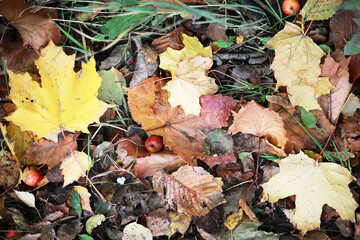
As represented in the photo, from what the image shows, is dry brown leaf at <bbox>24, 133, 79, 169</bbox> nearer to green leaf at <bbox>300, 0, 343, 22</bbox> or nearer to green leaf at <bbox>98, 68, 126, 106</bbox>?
green leaf at <bbox>98, 68, 126, 106</bbox>

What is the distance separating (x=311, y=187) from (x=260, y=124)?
0.49 meters

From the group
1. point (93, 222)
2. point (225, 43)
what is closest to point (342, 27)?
point (225, 43)

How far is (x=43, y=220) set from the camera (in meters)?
1.95

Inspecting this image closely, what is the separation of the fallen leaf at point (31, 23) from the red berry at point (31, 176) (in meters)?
0.83

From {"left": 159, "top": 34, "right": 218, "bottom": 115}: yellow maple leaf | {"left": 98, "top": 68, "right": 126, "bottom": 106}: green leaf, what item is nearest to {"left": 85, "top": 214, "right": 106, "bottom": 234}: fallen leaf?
{"left": 98, "top": 68, "right": 126, "bottom": 106}: green leaf

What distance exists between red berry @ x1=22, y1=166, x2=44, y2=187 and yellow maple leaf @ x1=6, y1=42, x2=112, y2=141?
0.31 metres

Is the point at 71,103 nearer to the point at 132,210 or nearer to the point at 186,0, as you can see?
the point at 132,210

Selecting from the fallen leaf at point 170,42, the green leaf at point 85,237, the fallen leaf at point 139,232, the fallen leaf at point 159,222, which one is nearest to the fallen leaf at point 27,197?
the green leaf at point 85,237

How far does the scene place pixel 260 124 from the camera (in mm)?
1792

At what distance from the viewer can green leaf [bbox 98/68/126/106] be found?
192 centimetres

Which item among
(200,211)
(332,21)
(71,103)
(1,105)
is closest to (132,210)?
(200,211)

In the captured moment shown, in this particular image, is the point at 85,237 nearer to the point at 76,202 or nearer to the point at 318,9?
the point at 76,202

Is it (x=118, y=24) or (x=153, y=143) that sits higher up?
(x=118, y=24)

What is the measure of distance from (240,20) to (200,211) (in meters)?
1.33
